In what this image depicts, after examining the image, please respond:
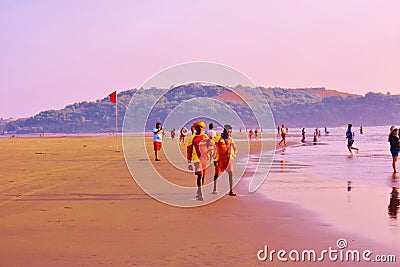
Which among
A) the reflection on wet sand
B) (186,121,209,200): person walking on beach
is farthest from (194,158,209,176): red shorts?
the reflection on wet sand

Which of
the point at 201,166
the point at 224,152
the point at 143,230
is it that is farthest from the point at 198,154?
the point at 143,230

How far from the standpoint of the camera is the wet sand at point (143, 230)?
7.44 metres

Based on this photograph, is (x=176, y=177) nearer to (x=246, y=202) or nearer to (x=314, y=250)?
(x=246, y=202)

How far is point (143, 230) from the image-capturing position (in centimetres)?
933

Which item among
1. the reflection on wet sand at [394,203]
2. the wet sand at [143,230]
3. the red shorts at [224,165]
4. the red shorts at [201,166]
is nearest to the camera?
the wet sand at [143,230]

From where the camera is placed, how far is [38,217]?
35.0ft

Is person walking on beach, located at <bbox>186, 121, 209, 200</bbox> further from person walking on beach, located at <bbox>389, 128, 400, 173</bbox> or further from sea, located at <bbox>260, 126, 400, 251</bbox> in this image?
person walking on beach, located at <bbox>389, 128, 400, 173</bbox>

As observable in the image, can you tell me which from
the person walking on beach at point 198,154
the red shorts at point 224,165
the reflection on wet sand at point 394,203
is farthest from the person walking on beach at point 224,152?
the reflection on wet sand at point 394,203

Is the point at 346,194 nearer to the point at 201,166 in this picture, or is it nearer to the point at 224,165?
the point at 224,165

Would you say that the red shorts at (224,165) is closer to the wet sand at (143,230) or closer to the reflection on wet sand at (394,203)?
the wet sand at (143,230)

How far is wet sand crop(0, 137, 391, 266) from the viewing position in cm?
744

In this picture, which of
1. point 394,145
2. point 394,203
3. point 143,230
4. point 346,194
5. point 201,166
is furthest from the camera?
point 394,145

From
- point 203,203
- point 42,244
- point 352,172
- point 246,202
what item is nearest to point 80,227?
point 42,244

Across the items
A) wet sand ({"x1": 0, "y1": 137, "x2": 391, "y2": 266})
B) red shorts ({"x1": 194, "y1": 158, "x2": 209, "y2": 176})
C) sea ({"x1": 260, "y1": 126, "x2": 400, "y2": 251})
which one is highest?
red shorts ({"x1": 194, "y1": 158, "x2": 209, "y2": 176})
